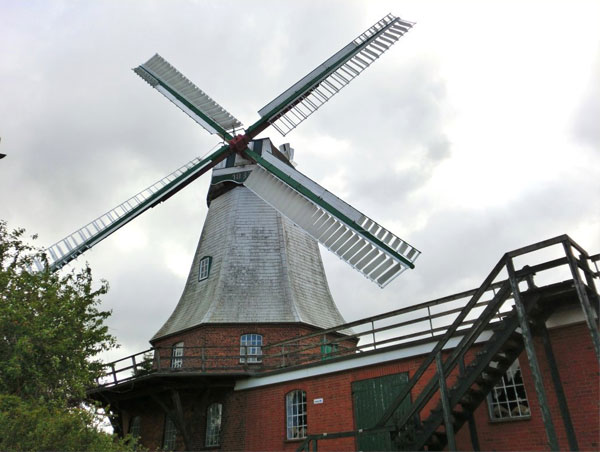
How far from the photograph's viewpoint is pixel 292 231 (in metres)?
19.1

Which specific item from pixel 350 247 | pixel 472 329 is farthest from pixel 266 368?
pixel 472 329

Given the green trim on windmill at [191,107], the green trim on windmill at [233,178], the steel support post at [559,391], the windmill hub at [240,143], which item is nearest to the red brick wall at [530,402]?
the steel support post at [559,391]

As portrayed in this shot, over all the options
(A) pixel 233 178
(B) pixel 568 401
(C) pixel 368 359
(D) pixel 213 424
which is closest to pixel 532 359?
(B) pixel 568 401

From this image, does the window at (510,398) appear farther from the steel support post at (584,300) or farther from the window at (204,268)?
the window at (204,268)

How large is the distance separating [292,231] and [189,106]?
22.6 feet

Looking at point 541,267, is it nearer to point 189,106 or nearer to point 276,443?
point 276,443

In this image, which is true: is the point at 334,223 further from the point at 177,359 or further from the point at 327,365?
the point at 177,359

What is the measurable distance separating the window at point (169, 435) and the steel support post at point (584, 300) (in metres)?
12.7

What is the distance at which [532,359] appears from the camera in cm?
726

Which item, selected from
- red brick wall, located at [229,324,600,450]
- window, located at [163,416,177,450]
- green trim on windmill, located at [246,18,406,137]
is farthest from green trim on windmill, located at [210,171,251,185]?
window, located at [163,416,177,450]

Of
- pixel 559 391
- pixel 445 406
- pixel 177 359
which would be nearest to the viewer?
pixel 559 391

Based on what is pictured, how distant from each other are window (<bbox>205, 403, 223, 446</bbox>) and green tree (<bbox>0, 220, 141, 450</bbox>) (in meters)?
4.31

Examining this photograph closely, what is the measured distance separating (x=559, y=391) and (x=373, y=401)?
4329mm

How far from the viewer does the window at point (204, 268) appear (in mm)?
18219
